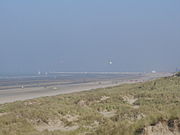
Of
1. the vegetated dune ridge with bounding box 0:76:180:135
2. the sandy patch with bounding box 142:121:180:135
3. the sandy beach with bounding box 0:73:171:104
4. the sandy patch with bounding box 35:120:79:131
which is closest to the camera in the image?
the sandy patch with bounding box 142:121:180:135

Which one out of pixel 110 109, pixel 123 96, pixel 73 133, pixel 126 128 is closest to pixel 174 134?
pixel 126 128

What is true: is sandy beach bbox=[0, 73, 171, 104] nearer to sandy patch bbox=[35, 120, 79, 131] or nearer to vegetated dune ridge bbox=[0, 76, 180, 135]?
vegetated dune ridge bbox=[0, 76, 180, 135]

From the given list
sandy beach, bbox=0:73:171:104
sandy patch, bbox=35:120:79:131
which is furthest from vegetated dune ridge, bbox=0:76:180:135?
sandy beach, bbox=0:73:171:104

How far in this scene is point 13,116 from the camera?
54.5ft

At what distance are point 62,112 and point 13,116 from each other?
308 centimetres

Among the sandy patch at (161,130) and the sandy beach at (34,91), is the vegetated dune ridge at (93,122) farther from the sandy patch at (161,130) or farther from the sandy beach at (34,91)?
the sandy beach at (34,91)

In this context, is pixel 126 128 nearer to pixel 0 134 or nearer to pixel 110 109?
pixel 0 134

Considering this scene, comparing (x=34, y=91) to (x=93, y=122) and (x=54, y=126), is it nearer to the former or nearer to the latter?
(x=54, y=126)

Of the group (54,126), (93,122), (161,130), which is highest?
(161,130)

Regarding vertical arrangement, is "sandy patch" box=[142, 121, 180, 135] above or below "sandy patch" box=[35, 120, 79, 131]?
above

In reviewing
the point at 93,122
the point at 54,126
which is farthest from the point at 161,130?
the point at 54,126

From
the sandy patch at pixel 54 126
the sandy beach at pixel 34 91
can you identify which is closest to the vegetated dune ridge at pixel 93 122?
the sandy patch at pixel 54 126

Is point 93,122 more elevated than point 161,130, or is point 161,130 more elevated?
point 161,130

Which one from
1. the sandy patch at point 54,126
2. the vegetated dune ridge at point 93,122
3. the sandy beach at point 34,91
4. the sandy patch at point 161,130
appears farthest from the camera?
the sandy beach at point 34,91
